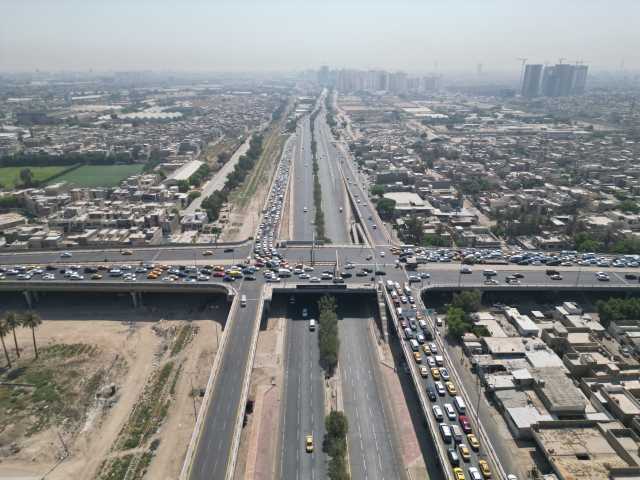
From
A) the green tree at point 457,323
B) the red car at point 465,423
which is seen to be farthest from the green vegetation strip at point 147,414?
the green tree at point 457,323

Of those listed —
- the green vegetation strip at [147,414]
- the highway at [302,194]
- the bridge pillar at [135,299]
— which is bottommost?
the green vegetation strip at [147,414]

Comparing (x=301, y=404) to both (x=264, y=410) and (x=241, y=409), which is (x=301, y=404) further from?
(x=241, y=409)

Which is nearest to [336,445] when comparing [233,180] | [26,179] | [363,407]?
[363,407]

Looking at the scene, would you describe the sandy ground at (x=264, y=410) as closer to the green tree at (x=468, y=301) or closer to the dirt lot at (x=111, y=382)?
the dirt lot at (x=111, y=382)

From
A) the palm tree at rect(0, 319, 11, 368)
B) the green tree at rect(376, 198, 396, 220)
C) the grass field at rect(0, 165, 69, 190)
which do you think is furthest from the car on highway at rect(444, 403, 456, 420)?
the grass field at rect(0, 165, 69, 190)

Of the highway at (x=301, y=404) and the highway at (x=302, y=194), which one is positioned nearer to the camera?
the highway at (x=301, y=404)

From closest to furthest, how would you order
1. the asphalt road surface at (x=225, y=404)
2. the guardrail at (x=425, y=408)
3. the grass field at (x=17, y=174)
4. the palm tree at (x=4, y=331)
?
the guardrail at (x=425, y=408) → the asphalt road surface at (x=225, y=404) → the palm tree at (x=4, y=331) → the grass field at (x=17, y=174)

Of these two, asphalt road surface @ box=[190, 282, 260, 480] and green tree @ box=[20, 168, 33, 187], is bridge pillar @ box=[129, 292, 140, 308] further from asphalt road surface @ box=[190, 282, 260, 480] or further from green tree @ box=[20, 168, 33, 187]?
green tree @ box=[20, 168, 33, 187]
